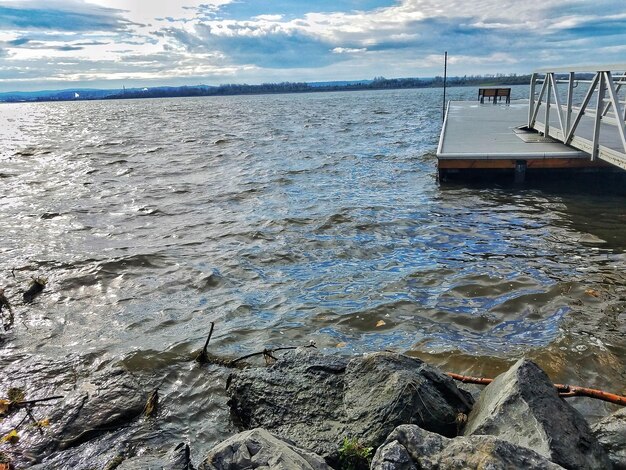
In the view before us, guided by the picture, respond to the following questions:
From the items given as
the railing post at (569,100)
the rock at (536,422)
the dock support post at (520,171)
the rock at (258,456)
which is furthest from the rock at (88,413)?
the railing post at (569,100)

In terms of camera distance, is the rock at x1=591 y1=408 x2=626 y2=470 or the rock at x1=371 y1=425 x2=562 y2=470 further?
the rock at x1=591 y1=408 x2=626 y2=470

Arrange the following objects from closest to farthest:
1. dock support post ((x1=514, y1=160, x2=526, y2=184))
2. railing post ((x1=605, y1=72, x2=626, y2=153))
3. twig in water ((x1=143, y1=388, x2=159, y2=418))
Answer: twig in water ((x1=143, y1=388, x2=159, y2=418)) → railing post ((x1=605, y1=72, x2=626, y2=153)) → dock support post ((x1=514, y1=160, x2=526, y2=184))

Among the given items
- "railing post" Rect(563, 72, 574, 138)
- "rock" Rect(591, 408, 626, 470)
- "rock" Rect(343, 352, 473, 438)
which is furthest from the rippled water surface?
"railing post" Rect(563, 72, 574, 138)

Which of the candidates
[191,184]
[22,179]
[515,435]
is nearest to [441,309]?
[515,435]

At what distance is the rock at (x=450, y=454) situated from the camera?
103 inches

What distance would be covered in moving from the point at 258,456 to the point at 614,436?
7.97ft

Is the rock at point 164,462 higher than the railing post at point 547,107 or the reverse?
the reverse

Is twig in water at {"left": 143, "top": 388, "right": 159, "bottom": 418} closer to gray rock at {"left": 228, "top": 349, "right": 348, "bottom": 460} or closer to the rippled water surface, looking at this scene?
the rippled water surface

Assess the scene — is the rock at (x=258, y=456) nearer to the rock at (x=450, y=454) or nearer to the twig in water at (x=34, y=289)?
the rock at (x=450, y=454)

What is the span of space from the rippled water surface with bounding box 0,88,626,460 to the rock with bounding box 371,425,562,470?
6.65ft

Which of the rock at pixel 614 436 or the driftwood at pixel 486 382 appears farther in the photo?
the driftwood at pixel 486 382

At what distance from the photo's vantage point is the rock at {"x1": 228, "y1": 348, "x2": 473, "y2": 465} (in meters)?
3.60

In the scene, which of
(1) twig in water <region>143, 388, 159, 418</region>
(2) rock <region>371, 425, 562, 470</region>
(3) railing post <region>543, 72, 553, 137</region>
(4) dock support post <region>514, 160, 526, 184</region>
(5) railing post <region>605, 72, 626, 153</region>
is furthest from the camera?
(3) railing post <region>543, 72, 553, 137</region>

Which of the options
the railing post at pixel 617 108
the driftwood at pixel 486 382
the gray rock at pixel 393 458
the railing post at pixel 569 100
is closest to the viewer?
the gray rock at pixel 393 458
